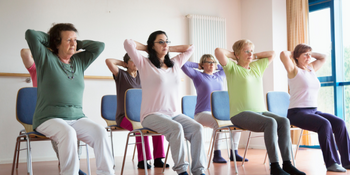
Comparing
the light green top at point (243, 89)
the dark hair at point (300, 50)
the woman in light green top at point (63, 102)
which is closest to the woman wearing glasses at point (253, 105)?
the light green top at point (243, 89)

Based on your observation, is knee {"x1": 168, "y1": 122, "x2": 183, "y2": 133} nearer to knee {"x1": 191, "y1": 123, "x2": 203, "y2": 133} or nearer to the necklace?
knee {"x1": 191, "y1": 123, "x2": 203, "y2": 133}

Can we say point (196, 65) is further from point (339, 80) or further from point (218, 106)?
point (339, 80)

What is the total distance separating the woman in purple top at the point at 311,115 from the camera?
3017mm

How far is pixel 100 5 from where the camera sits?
4.67m

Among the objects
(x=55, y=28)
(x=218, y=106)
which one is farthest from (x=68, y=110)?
(x=218, y=106)

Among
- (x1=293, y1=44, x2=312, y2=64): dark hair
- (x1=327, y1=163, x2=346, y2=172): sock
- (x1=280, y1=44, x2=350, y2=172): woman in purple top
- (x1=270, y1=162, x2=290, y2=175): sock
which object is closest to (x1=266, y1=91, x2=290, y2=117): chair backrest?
(x1=280, y1=44, x2=350, y2=172): woman in purple top

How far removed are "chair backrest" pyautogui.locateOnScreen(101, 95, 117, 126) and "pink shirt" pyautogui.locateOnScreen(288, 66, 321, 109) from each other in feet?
6.64

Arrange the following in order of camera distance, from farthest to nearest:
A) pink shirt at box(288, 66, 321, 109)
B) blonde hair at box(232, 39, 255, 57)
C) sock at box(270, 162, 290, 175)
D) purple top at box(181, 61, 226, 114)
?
purple top at box(181, 61, 226, 114), pink shirt at box(288, 66, 321, 109), blonde hair at box(232, 39, 255, 57), sock at box(270, 162, 290, 175)

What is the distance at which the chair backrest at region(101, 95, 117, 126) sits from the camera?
3.91 m

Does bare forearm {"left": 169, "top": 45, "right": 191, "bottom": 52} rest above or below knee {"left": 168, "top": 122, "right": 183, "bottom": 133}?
above

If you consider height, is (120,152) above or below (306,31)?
below

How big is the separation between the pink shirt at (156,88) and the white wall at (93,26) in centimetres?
201

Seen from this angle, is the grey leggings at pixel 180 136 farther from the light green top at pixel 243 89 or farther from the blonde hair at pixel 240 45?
the blonde hair at pixel 240 45

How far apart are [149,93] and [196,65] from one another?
148 cm
